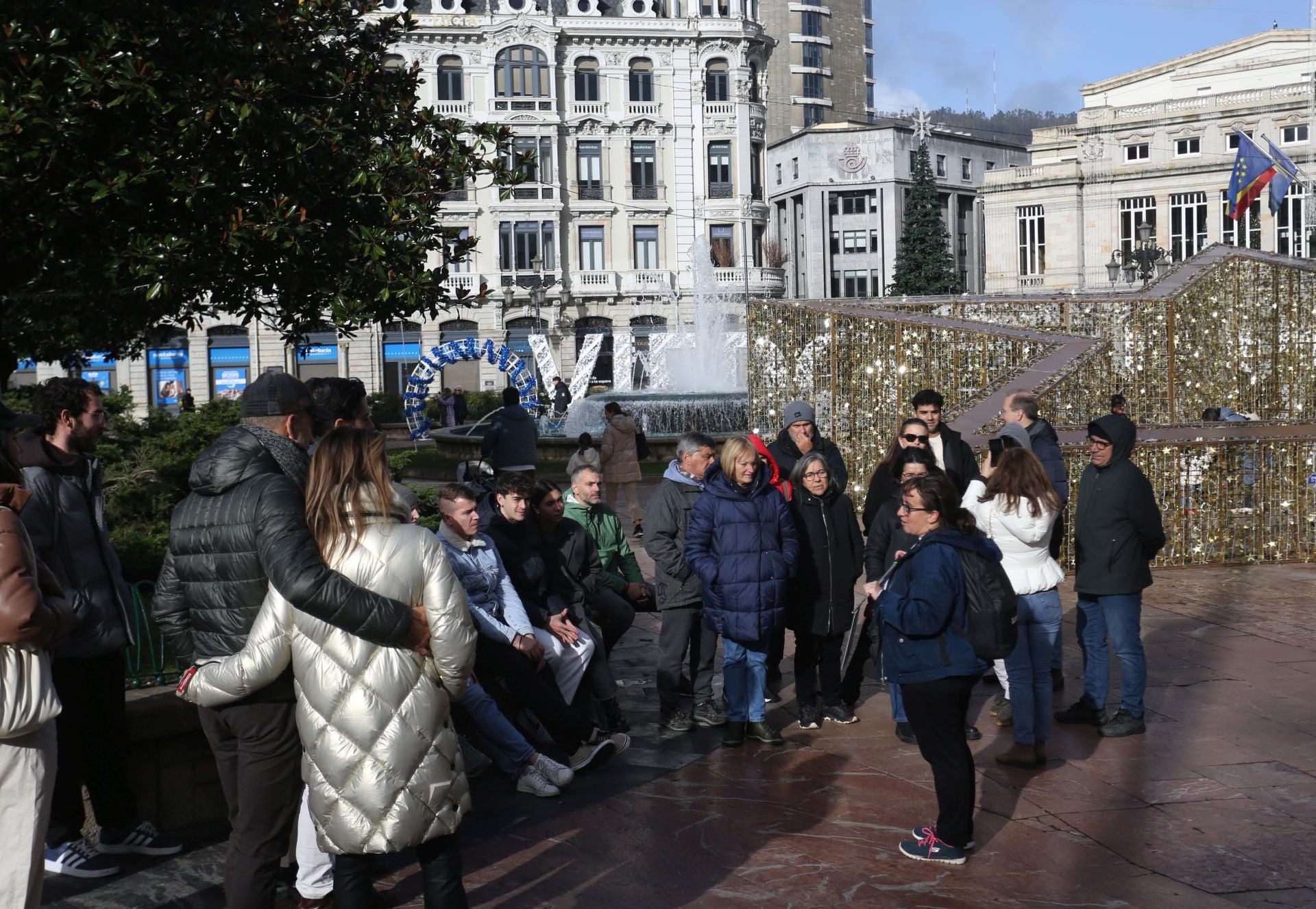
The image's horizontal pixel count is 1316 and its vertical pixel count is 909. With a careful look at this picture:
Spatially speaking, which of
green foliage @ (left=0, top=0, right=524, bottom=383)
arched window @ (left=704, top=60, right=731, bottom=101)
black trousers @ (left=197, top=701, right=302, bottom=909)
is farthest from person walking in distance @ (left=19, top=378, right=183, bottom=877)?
arched window @ (left=704, top=60, right=731, bottom=101)

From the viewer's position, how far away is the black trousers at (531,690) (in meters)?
6.64

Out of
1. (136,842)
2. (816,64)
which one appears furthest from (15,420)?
(816,64)

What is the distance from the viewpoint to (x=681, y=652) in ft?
24.7

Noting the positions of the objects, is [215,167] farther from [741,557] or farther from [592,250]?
[592,250]

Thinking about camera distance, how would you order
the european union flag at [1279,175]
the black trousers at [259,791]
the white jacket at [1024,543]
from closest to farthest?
1. the black trousers at [259,791]
2. the white jacket at [1024,543]
3. the european union flag at [1279,175]

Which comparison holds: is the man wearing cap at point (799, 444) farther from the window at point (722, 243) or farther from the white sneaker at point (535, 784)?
the window at point (722, 243)

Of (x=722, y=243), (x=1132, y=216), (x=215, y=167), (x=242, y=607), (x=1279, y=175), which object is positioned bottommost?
(x=242, y=607)

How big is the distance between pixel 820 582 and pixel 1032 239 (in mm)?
61583

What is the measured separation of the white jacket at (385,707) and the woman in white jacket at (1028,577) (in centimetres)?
356

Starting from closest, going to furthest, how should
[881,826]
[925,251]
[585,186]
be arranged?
[881,826], [585,186], [925,251]

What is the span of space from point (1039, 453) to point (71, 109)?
6.25 m

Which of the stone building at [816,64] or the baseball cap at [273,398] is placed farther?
the stone building at [816,64]

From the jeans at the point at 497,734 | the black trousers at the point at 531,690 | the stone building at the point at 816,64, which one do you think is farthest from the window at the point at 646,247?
the jeans at the point at 497,734

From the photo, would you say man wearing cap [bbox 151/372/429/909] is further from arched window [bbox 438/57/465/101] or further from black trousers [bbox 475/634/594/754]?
arched window [bbox 438/57/465/101]
